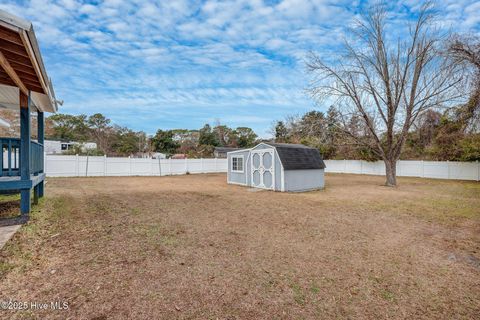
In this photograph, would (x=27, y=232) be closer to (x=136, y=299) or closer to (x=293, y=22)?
(x=136, y=299)

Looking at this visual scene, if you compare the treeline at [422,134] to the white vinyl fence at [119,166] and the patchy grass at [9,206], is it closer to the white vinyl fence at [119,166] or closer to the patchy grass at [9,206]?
the white vinyl fence at [119,166]

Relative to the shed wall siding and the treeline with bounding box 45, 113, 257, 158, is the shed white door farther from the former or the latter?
the treeline with bounding box 45, 113, 257, 158

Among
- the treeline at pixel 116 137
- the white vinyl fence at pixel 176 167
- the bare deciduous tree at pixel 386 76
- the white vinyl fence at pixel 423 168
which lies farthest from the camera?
the treeline at pixel 116 137

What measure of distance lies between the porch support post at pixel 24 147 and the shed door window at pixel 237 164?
9.51 metres

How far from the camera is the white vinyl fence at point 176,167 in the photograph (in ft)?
51.1

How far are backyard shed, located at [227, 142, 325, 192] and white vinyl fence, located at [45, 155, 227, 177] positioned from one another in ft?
28.5

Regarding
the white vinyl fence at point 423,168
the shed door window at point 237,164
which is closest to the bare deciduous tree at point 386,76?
the shed door window at point 237,164

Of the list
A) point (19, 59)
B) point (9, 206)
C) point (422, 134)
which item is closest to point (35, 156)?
point (9, 206)

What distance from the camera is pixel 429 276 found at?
3.03 meters

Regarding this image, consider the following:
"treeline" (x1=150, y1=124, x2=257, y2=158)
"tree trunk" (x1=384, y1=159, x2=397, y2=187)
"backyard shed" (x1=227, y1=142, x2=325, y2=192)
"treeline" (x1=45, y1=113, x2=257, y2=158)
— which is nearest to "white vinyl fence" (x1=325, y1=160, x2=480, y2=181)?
"tree trunk" (x1=384, y1=159, x2=397, y2=187)

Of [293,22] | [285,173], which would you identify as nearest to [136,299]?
[285,173]

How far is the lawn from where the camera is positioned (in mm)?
2303

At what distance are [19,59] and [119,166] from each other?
49.5ft

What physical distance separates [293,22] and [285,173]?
635cm
